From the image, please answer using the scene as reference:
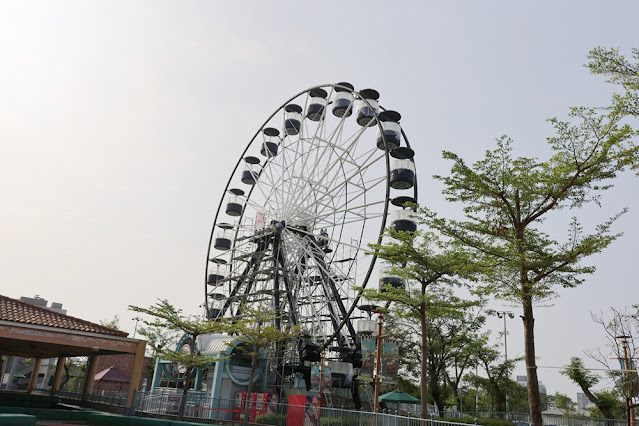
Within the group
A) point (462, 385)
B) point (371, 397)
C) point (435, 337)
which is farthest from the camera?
point (462, 385)

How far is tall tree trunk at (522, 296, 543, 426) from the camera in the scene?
42.4 ft

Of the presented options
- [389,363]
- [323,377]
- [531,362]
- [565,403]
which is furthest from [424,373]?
[565,403]

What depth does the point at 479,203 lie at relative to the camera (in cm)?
1545

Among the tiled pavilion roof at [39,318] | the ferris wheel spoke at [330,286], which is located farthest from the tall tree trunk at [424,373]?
the tiled pavilion roof at [39,318]

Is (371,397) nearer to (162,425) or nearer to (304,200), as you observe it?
(304,200)

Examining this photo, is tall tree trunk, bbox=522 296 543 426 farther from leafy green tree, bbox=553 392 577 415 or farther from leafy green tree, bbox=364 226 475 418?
leafy green tree, bbox=553 392 577 415

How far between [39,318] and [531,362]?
55.0 ft

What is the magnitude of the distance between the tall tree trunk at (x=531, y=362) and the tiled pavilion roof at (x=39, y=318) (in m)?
14.9

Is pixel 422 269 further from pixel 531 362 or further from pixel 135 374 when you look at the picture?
pixel 135 374

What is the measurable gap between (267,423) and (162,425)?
5731 millimetres

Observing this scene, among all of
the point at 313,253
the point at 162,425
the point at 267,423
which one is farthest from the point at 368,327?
the point at 313,253

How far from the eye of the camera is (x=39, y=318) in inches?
709

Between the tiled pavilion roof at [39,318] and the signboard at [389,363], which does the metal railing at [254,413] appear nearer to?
the signboard at [389,363]

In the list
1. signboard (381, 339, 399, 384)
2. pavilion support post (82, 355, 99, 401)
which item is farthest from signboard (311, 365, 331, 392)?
pavilion support post (82, 355, 99, 401)
